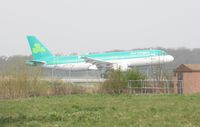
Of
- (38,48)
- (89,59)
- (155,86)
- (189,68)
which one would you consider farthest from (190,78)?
(38,48)

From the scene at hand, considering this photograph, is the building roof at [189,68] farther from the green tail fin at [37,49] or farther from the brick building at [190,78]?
the green tail fin at [37,49]

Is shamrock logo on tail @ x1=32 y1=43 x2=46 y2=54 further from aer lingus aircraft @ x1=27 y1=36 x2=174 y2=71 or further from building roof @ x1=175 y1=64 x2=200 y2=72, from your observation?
building roof @ x1=175 y1=64 x2=200 y2=72

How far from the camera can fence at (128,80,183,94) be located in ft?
82.0

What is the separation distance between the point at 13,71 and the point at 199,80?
33.0 feet

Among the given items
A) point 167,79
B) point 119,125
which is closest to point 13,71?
point 167,79

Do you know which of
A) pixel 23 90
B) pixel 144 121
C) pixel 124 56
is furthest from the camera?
pixel 124 56

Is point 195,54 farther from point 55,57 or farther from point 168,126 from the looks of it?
point 168,126

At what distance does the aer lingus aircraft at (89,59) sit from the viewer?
4934cm

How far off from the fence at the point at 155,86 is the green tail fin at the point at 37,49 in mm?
33508

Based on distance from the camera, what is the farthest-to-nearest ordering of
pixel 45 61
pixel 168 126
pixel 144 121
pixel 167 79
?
pixel 45 61 < pixel 167 79 < pixel 144 121 < pixel 168 126

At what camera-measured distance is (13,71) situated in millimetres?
24422

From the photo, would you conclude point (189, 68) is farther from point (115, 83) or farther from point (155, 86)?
point (115, 83)

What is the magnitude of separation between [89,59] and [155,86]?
81.8 ft

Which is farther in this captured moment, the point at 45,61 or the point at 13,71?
the point at 45,61
